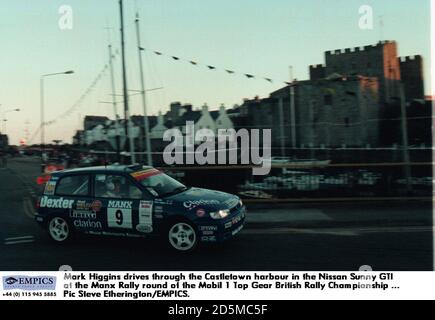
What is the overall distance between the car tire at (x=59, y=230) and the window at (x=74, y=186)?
497 mm

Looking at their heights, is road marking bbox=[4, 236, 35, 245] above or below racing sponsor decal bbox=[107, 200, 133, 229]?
below

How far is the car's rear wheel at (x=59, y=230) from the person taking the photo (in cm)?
866

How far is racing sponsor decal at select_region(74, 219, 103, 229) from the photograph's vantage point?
8.30 meters

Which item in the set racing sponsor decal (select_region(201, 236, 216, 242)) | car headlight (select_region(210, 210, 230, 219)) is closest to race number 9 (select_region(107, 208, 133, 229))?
racing sponsor decal (select_region(201, 236, 216, 242))

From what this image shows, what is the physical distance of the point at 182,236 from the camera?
7.86 metres

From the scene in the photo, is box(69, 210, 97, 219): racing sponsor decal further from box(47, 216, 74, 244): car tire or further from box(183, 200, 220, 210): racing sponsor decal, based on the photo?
box(183, 200, 220, 210): racing sponsor decal

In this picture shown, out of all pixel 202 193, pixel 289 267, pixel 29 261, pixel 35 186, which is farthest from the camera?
pixel 35 186

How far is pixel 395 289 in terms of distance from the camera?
5.54m

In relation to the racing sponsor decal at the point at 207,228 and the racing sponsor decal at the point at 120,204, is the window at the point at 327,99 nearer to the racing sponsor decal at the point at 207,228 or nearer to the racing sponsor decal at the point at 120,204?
the racing sponsor decal at the point at 120,204

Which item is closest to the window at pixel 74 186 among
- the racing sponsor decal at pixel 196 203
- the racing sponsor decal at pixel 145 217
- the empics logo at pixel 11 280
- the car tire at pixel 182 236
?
the racing sponsor decal at pixel 145 217

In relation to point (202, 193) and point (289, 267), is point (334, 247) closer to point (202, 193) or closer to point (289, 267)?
point (289, 267)

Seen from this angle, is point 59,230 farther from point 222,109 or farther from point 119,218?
point 222,109
